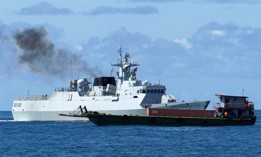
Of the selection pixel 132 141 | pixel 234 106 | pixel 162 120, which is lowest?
pixel 132 141

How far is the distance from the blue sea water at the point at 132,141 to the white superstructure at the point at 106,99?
9319mm

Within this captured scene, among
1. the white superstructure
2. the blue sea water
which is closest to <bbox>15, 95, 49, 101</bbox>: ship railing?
the white superstructure

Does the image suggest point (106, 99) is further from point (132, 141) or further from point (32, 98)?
point (132, 141)

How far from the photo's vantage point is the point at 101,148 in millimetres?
71938

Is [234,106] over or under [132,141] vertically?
over

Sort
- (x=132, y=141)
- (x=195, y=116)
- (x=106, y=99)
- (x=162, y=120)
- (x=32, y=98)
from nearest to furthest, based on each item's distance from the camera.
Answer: (x=132, y=141), (x=162, y=120), (x=195, y=116), (x=106, y=99), (x=32, y=98)

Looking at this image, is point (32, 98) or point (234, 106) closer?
point (234, 106)

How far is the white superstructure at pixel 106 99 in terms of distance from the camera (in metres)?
108

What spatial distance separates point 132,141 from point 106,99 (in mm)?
35462

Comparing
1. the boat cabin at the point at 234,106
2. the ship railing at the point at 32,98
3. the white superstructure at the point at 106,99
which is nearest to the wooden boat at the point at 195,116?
the boat cabin at the point at 234,106

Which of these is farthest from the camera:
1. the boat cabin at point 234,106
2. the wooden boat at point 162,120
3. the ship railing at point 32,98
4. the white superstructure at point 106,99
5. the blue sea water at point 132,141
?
the ship railing at point 32,98

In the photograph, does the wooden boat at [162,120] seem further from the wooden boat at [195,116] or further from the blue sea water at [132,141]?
the blue sea water at [132,141]

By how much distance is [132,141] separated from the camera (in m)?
78.1

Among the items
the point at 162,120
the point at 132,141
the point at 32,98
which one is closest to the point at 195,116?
the point at 162,120
